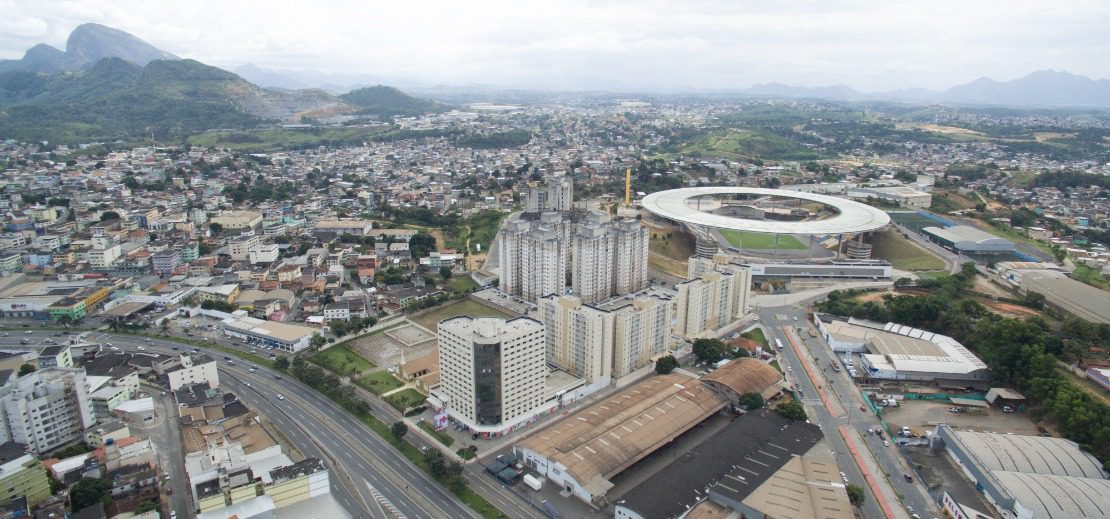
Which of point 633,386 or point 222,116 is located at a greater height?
point 222,116

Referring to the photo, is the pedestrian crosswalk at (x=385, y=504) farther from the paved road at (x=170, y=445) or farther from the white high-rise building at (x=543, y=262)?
the white high-rise building at (x=543, y=262)

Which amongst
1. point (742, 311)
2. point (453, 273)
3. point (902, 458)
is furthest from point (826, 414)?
point (453, 273)

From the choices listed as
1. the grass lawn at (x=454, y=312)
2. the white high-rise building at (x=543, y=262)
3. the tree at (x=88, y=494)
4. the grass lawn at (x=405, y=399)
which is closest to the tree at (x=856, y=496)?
the grass lawn at (x=405, y=399)

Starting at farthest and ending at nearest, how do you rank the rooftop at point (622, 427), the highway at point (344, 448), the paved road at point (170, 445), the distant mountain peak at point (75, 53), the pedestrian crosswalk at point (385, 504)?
1. the distant mountain peak at point (75, 53)
2. the rooftop at point (622, 427)
3. the highway at point (344, 448)
4. the paved road at point (170, 445)
5. the pedestrian crosswalk at point (385, 504)

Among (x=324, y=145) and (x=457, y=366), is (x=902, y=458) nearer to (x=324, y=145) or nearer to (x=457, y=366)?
(x=457, y=366)

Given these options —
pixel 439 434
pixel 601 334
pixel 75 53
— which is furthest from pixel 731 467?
Answer: pixel 75 53

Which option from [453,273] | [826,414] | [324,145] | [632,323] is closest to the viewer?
[826,414]
